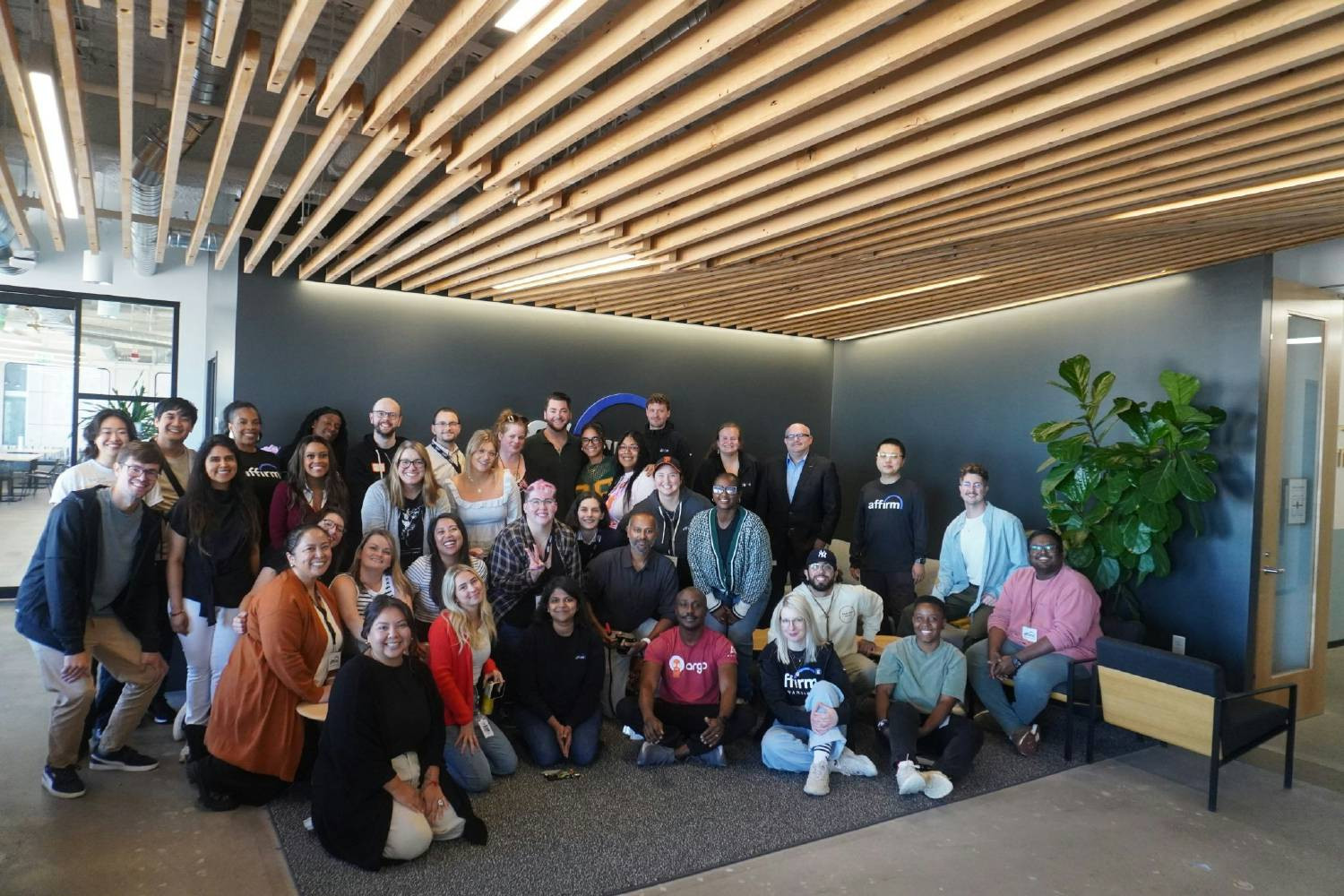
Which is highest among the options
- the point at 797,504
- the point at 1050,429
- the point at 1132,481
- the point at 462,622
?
the point at 1050,429

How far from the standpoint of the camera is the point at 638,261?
5.27 meters

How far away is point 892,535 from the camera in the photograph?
20.2 ft

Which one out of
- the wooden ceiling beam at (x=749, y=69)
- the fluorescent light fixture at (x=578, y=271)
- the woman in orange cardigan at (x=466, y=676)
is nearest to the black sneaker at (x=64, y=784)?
the woman in orange cardigan at (x=466, y=676)

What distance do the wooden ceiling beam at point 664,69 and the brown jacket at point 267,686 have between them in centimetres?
212

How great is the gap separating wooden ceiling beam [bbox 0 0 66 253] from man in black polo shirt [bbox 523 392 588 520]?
3.11 meters

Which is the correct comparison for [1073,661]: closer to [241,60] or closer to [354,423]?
[241,60]

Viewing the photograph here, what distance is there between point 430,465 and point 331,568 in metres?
0.75

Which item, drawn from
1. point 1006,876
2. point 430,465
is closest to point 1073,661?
point 1006,876

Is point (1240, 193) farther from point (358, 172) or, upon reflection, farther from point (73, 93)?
point (73, 93)

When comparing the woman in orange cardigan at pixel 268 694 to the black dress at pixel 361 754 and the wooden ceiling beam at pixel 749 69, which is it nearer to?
the black dress at pixel 361 754

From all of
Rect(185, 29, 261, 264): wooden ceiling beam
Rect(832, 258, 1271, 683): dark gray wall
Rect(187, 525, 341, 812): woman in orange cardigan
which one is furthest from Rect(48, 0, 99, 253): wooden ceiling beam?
Rect(832, 258, 1271, 683): dark gray wall

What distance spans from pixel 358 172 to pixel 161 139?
2222mm

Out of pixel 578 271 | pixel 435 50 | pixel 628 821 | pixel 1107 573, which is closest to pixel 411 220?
pixel 578 271

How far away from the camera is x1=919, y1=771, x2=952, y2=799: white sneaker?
13.2ft
